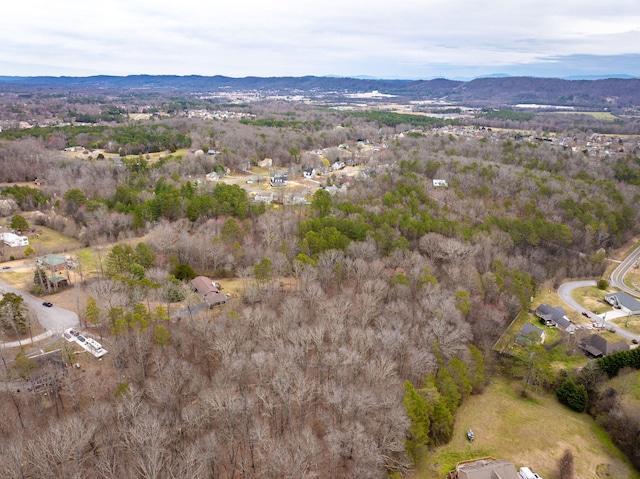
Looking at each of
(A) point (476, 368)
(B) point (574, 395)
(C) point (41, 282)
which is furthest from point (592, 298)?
(C) point (41, 282)

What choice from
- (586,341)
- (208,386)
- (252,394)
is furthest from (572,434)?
(208,386)

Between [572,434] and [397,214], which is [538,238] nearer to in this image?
[397,214]

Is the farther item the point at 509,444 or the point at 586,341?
the point at 586,341

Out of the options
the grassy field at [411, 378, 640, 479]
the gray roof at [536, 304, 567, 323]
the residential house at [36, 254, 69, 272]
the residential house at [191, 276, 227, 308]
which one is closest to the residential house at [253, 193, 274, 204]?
the residential house at [191, 276, 227, 308]

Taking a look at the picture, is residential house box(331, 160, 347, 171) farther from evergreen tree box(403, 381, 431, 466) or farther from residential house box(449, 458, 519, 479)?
residential house box(449, 458, 519, 479)

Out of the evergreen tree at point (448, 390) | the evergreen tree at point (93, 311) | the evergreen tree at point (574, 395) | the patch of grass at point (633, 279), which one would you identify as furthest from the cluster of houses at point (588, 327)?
the evergreen tree at point (93, 311)
